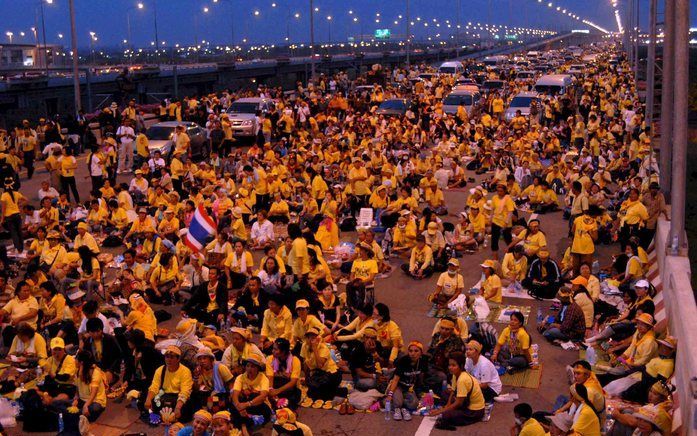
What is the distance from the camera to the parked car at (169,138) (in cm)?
2966

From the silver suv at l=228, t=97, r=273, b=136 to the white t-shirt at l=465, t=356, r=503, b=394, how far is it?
2579cm

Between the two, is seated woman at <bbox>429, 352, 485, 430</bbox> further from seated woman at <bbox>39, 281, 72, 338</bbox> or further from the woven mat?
seated woman at <bbox>39, 281, 72, 338</bbox>

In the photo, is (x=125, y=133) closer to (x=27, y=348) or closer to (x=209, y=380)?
(x=27, y=348)

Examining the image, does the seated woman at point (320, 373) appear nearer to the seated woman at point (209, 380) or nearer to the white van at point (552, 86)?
the seated woman at point (209, 380)

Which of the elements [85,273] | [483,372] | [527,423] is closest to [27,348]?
[85,273]

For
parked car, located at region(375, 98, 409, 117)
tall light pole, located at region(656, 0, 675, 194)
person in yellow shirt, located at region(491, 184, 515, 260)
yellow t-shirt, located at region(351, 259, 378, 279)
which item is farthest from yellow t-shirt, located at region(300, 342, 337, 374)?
parked car, located at region(375, 98, 409, 117)

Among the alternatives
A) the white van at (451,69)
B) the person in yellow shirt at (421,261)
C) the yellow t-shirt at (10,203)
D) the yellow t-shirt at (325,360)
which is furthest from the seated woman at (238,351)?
the white van at (451,69)

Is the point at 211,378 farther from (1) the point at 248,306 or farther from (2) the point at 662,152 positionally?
(2) the point at 662,152

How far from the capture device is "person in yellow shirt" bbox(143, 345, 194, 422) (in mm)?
10789

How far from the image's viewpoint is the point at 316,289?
15156 mm

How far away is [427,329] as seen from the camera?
46.9 feet

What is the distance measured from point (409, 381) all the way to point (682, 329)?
138 inches

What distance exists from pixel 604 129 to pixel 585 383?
77.3 feet

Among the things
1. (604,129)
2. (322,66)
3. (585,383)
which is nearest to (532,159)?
(604,129)
